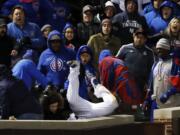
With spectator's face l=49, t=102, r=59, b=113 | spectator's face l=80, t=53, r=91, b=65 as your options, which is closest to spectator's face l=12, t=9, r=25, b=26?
spectator's face l=80, t=53, r=91, b=65

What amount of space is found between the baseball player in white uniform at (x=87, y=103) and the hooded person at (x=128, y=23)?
476cm

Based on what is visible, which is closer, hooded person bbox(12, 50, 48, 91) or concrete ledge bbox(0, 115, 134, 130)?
concrete ledge bbox(0, 115, 134, 130)

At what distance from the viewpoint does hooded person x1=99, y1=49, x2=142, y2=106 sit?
36.8 ft

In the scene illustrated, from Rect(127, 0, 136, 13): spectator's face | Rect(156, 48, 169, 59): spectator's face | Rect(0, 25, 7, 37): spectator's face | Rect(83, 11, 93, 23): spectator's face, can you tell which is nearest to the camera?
Rect(156, 48, 169, 59): spectator's face

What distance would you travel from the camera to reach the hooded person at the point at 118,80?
11.2 m

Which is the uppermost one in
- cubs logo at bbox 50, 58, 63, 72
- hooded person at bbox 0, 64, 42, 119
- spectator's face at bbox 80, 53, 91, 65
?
spectator's face at bbox 80, 53, 91, 65

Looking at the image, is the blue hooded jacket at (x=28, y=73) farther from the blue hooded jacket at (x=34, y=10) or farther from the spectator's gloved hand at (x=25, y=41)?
the blue hooded jacket at (x=34, y=10)

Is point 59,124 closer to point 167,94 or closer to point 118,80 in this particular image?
point 118,80

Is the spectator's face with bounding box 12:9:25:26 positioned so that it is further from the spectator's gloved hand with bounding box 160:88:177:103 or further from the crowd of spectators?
the spectator's gloved hand with bounding box 160:88:177:103

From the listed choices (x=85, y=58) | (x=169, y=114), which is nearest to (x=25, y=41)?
(x=85, y=58)

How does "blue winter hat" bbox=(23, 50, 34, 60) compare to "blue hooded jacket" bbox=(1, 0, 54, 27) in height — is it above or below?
below

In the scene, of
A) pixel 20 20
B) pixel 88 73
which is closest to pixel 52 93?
pixel 88 73

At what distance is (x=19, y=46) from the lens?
12977 mm

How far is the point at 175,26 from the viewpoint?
13.4m
